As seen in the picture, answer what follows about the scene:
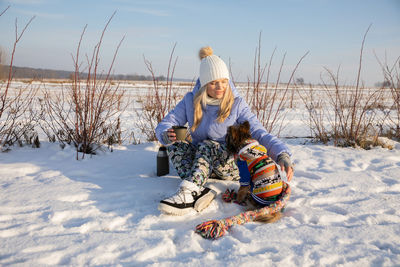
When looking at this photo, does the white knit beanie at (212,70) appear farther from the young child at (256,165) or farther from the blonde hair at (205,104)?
the young child at (256,165)

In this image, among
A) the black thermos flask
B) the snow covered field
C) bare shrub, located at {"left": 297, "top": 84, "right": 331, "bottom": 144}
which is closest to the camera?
the snow covered field

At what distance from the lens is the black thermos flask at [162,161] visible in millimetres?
2471

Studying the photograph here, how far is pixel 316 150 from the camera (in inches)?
133

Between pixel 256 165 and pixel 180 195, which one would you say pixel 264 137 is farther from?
pixel 180 195

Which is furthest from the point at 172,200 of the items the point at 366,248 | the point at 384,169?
the point at 384,169

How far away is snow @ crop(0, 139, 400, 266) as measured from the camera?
1.35 m

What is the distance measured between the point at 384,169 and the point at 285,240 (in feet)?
6.20

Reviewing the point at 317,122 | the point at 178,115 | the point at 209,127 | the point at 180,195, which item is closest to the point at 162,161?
the point at 178,115

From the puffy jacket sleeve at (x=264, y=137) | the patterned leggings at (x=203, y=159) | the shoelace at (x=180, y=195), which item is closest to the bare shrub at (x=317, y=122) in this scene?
the puffy jacket sleeve at (x=264, y=137)

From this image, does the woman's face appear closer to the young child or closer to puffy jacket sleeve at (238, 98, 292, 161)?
puffy jacket sleeve at (238, 98, 292, 161)

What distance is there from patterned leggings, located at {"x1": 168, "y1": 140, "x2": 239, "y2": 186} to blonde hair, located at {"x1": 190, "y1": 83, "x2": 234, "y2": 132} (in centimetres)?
21

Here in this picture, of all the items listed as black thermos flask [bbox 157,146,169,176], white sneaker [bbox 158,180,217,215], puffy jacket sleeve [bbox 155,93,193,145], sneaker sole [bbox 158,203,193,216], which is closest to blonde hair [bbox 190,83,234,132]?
puffy jacket sleeve [bbox 155,93,193,145]

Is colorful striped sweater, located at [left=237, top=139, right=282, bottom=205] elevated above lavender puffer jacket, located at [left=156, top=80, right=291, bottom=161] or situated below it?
below

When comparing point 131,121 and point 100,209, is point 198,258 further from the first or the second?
point 131,121
